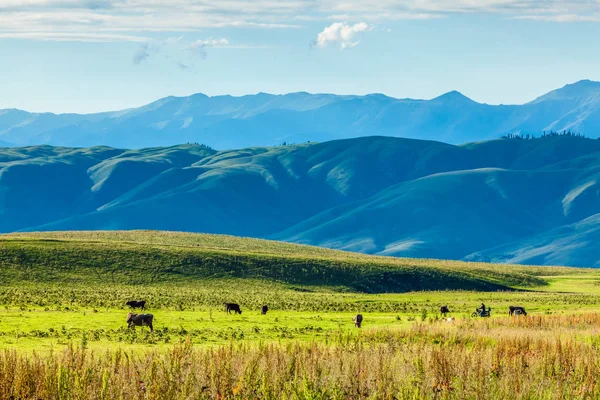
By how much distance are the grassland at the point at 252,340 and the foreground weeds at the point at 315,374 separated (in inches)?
2.4

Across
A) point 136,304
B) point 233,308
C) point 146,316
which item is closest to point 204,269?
point 136,304

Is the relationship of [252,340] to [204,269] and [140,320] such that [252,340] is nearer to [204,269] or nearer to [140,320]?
[140,320]

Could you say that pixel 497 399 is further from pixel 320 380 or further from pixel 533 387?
pixel 320 380

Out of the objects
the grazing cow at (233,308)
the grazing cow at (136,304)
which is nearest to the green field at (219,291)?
the grazing cow at (136,304)

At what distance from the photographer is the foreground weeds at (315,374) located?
72.1 feet

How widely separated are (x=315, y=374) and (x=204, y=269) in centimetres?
7556

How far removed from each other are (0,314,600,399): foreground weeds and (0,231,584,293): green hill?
60715 mm

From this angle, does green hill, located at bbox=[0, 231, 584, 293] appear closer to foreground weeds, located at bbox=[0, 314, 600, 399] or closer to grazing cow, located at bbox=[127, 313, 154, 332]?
grazing cow, located at bbox=[127, 313, 154, 332]

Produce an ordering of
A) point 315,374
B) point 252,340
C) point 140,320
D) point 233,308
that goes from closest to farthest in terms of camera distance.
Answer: point 315,374 → point 252,340 → point 140,320 → point 233,308

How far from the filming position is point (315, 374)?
80.7 ft

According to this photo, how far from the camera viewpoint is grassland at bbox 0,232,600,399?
22969 millimetres

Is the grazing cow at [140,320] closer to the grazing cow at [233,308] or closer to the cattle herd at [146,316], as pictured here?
the cattle herd at [146,316]

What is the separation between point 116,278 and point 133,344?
5561cm

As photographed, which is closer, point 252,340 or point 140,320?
point 252,340
